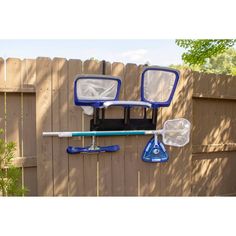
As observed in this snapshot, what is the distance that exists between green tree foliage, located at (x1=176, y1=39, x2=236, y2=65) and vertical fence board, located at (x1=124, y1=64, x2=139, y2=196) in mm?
2291

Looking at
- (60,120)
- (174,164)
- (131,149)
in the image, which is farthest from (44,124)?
(174,164)

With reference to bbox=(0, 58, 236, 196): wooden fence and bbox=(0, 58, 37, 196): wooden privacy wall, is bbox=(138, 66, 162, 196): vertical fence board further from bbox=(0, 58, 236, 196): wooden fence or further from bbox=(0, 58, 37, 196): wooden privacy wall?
bbox=(0, 58, 37, 196): wooden privacy wall

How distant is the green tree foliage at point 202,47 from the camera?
173 inches

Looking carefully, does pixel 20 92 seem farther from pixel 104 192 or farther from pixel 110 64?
pixel 104 192

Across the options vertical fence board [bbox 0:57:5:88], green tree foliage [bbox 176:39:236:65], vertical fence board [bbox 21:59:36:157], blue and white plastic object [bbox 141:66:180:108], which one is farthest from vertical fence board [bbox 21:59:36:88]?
green tree foliage [bbox 176:39:236:65]

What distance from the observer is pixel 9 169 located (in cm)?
216

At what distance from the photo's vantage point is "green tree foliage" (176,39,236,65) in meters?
4.39

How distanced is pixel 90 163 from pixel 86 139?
202mm

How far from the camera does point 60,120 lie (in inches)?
92.9

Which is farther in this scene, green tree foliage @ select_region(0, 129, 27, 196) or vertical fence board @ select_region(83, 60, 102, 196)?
vertical fence board @ select_region(83, 60, 102, 196)

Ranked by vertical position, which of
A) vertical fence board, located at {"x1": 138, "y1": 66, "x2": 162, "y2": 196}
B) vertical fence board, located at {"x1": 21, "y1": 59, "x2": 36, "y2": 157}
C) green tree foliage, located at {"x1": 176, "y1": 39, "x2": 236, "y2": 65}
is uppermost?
green tree foliage, located at {"x1": 176, "y1": 39, "x2": 236, "y2": 65}

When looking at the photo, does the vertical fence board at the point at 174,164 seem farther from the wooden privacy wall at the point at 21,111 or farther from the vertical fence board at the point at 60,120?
the wooden privacy wall at the point at 21,111
